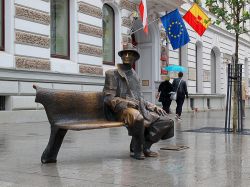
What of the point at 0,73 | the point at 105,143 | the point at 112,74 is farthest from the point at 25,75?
the point at 112,74

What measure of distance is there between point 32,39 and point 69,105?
8.75m

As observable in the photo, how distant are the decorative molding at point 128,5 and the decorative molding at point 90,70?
3.38m

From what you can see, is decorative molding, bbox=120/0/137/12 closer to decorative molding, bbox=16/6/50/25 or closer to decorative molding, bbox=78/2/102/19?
decorative molding, bbox=78/2/102/19

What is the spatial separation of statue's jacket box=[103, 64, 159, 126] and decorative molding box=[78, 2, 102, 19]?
10.6m

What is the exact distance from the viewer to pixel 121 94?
22.7ft

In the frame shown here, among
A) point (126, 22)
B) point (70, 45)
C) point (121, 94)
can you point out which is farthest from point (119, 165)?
point (126, 22)

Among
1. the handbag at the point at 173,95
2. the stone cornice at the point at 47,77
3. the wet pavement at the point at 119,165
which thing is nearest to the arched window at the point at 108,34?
the stone cornice at the point at 47,77

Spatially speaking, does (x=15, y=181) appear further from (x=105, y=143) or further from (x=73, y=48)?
(x=73, y=48)

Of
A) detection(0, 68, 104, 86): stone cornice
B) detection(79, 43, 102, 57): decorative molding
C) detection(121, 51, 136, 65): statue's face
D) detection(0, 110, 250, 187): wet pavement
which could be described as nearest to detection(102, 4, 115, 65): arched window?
detection(79, 43, 102, 57): decorative molding

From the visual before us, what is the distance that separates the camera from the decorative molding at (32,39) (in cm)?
1437

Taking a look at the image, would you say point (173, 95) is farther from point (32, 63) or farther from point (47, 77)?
point (32, 63)

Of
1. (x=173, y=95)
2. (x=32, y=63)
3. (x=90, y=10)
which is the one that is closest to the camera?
(x=32, y=63)

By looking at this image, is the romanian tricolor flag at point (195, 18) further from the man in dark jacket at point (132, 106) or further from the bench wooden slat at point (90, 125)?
the bench wooden slat at point (90, 125)

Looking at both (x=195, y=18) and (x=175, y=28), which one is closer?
(x=195, y=18)
